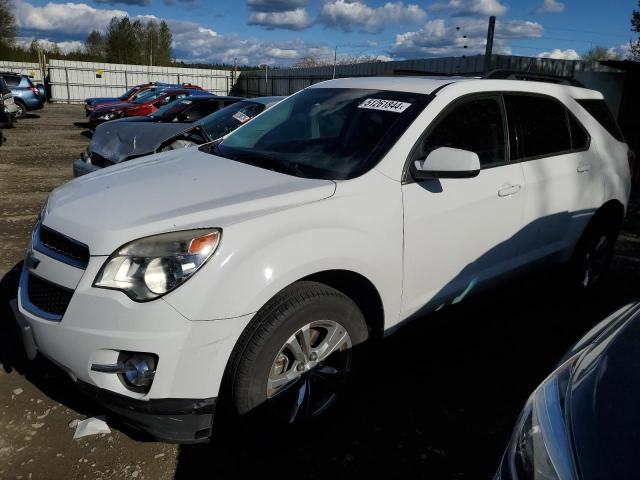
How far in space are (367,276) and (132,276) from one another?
1094 mm

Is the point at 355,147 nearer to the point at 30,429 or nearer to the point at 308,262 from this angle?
the point at 308,262

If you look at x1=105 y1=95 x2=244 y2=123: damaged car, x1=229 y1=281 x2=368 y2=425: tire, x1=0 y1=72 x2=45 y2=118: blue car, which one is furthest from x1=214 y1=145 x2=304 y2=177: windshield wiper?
x1=0 y1=72 x2=45 y2=118: blue car

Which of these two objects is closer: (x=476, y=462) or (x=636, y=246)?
(x=476, y=462)

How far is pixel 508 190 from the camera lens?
329cm

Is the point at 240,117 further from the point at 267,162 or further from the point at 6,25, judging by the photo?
the point at 6,25

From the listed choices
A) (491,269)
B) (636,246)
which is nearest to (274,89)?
(636,246)

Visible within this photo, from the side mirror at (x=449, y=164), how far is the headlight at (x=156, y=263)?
1201 mm

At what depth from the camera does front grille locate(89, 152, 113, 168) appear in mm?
6282

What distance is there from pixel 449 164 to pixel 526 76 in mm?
1720

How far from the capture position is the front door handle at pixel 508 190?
128 inches

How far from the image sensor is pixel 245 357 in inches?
86.7

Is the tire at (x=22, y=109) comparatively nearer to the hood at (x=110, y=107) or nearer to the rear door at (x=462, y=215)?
the hood at (x=110, y=107)

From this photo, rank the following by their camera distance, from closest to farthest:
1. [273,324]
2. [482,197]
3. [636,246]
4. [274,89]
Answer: [273,324] < [482,197] < [636,246] < [274,89]

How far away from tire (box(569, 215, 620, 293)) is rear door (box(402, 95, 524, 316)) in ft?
3.60
